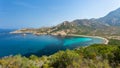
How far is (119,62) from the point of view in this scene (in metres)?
31.4

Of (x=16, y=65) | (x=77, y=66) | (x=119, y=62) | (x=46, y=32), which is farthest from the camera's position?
(x=46, y=32)

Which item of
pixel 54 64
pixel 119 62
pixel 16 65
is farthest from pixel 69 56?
pixel 119 62

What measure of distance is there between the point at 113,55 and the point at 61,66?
12.4 meters

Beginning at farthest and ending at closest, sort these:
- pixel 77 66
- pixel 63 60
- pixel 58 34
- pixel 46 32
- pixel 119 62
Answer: pixel 46 32
pixel 58 34
pixel 119 62
pixel 63 60
pixel 77 66

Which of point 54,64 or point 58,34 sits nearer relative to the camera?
point 54,64

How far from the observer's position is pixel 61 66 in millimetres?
25109

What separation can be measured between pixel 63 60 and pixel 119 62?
11.2m

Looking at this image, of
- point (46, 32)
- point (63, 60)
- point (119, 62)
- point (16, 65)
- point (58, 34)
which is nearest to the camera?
point (16, 65)

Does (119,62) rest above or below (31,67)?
below

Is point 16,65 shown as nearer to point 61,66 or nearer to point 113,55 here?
point 61,66

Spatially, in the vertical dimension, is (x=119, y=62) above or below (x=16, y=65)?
below

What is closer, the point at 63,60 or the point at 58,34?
the point at 63,60

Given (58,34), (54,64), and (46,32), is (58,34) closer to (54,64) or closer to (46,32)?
(46,32)

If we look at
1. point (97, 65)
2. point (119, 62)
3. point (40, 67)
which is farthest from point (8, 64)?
point (119, 62)
